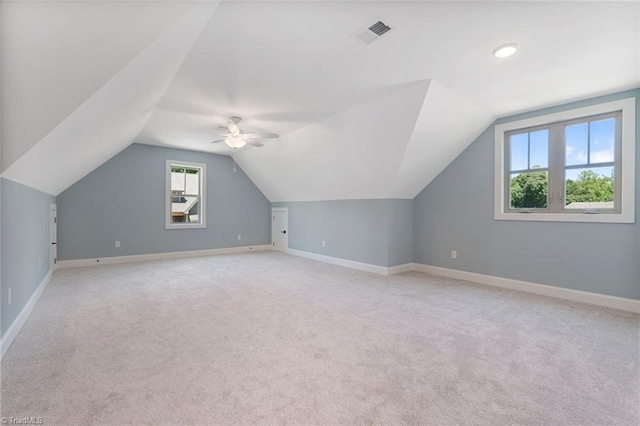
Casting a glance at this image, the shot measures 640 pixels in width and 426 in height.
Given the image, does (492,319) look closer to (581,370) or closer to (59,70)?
(581,370)

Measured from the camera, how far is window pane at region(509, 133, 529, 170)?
13.6ft

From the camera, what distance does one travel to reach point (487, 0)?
1.92 metres

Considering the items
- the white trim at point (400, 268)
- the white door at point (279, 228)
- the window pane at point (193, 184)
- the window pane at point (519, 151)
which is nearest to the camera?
the window pane at point (519, 151)

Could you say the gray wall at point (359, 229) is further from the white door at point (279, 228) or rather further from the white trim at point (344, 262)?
the white door at point (279, 228)

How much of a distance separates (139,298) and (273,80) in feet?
10.4

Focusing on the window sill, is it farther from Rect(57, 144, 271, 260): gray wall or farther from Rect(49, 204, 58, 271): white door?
Rect(49, 204, 58, 271): white door

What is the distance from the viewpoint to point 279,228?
779 centimetres

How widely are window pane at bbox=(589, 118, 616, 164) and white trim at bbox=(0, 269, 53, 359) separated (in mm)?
6348

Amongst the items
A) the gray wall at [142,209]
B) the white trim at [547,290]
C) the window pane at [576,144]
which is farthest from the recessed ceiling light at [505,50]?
the gray wall at [142,209]

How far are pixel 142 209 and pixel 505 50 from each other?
678 cm

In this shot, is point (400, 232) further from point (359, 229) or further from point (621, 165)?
point (621, 165)

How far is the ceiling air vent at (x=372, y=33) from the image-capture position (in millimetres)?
2156

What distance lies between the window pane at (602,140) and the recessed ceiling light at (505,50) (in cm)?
207

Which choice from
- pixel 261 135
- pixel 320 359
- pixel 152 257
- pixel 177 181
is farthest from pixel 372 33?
pixel 152 257
